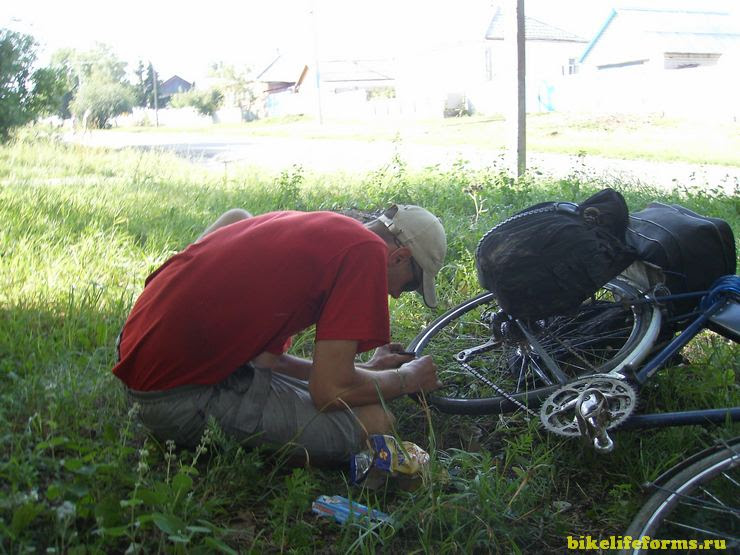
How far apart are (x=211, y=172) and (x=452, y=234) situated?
5.75m

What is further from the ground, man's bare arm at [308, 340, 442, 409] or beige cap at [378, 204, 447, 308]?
beige cap at [378, 204, 447, 308]

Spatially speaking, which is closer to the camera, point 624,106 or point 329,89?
point 624,106

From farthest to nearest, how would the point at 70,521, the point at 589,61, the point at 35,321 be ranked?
1. the point at 589,61
2. the point at 35,321
3. the point at 70,521

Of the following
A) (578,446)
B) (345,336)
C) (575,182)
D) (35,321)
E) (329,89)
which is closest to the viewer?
(345,336)

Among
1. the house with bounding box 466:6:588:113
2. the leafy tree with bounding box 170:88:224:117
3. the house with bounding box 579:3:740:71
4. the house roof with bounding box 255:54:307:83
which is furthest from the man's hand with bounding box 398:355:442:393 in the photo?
the house roof with bounding box 255:54:307:83

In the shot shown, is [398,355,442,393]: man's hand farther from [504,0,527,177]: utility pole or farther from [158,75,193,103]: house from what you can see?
[158,75,193,103]: house

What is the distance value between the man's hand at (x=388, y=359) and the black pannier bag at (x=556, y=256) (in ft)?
1.68

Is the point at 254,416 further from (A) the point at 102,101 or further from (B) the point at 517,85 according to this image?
(A) the point at 102,101

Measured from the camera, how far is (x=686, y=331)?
10.8 ft

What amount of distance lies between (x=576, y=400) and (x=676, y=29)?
1896 inches

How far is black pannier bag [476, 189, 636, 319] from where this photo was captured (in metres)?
3.39

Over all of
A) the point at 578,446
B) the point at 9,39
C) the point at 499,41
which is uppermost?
the point at 499,41

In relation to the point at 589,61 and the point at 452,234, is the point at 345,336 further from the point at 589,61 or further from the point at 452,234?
the point at 589,61

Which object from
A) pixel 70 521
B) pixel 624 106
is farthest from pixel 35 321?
pixel 624 106
